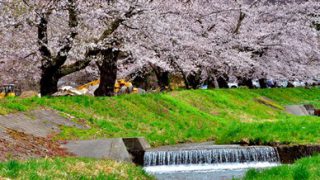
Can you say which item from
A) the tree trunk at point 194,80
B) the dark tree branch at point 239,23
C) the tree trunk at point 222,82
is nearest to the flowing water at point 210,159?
the tree trunk at point 194,80

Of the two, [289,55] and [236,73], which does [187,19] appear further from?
[289,55]

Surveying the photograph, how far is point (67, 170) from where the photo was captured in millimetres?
8789

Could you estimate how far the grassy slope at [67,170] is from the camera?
7.66 metres

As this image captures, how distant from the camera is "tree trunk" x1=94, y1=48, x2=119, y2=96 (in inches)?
842

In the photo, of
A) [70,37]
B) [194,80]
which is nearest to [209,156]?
[70,37]

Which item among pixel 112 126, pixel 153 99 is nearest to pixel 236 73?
pixel 153 99

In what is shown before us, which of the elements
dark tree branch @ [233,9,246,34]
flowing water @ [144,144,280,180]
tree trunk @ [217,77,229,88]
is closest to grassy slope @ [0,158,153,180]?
flowing water @ [144,144,280,180]

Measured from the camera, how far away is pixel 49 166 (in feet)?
28.3

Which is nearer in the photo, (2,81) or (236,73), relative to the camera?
(2,81)

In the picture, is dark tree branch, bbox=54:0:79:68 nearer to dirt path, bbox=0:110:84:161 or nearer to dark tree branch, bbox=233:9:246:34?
dirt path, bbox=0:110:84:161

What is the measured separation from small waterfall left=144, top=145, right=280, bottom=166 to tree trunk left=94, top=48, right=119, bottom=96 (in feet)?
26.3

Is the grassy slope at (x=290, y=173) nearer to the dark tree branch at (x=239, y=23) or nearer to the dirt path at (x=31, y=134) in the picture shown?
the dirt path at (x=31, y=134)

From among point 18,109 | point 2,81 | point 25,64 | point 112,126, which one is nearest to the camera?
point 18,109

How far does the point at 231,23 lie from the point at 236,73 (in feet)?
12.6
